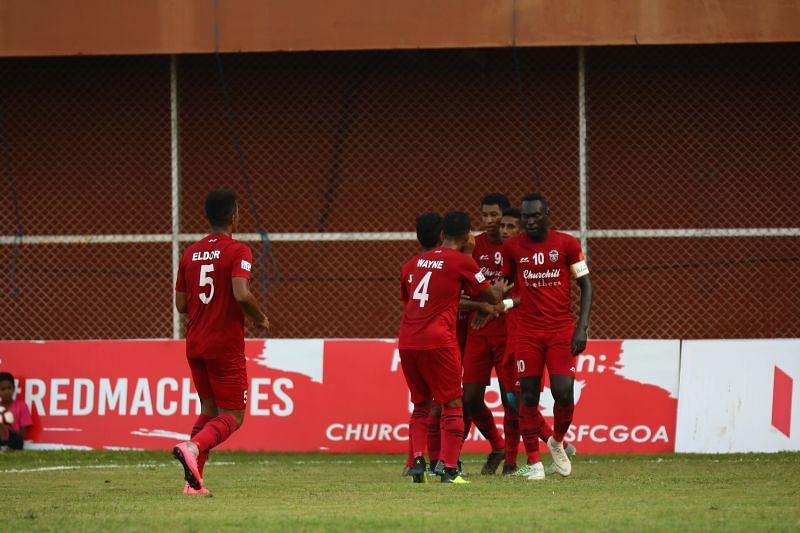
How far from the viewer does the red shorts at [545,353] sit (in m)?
10.1

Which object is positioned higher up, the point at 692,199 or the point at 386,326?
the point at 692,199

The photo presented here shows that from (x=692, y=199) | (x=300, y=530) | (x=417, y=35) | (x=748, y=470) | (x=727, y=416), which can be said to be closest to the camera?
(x=300, y=530)

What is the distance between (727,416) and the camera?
13.4 meters

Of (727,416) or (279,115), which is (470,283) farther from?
(279,115)

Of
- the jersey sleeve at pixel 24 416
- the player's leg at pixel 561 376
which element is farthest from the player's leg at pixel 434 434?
the jersey sleeve at pixel 24 416

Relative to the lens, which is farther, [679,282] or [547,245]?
[679,282]

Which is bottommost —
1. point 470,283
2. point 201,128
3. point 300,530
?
point 300,530

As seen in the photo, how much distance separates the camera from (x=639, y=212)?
17.4m

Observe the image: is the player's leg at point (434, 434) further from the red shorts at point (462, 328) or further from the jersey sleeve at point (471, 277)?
the jersey sleeve at point (471, 277)

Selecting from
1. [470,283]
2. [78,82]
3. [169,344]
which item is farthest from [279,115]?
[470,283]

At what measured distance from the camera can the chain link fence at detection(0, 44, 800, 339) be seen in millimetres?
17000

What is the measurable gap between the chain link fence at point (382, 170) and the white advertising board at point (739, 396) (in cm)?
361

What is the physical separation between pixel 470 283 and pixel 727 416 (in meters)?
4.64

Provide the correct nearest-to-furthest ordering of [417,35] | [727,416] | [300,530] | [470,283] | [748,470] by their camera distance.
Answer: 1. [300,530]
2. [470,283]
3. [748,470]
4. [727,416]
5. [417,35]
